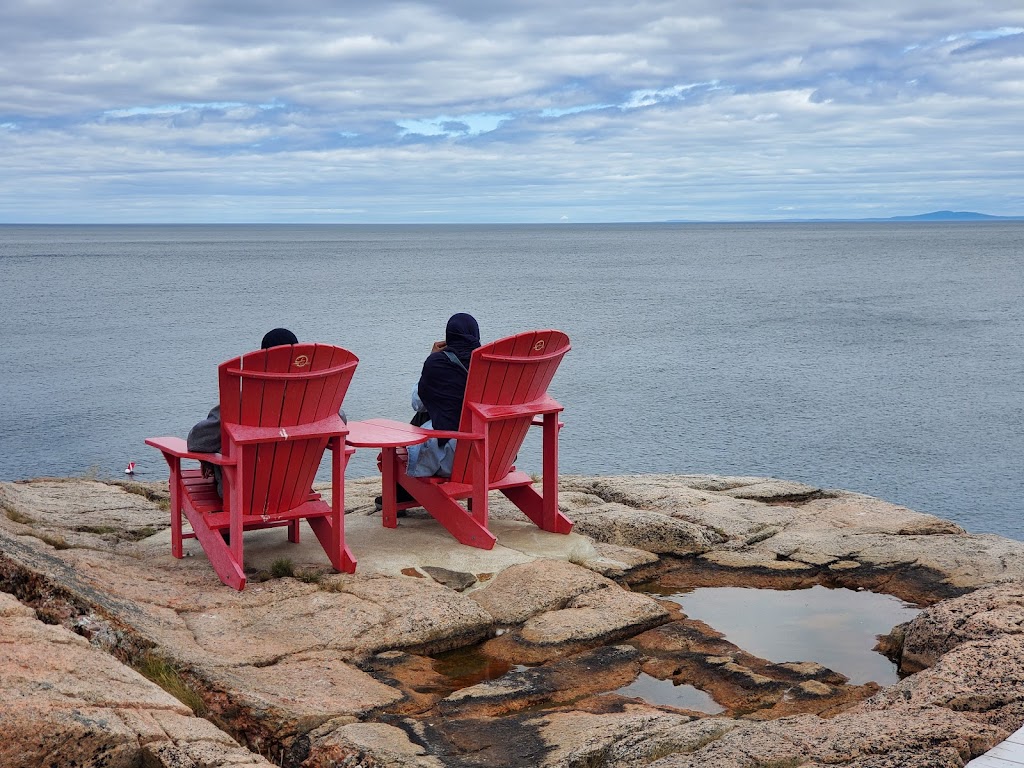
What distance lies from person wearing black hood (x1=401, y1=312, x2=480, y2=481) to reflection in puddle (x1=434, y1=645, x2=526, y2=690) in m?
1.80

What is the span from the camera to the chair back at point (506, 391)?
6.79 m

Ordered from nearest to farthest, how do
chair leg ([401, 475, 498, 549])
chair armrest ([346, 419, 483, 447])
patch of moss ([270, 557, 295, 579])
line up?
patch of moss ([270, 557, 295, 579]), chair armrest ([346, 419, 483, 447]), chair leg ([401, 475, 498, 549])

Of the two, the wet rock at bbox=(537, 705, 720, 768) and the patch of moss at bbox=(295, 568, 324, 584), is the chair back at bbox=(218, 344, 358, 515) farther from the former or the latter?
the wet rock at bbox=(537, 705, 720, 768)

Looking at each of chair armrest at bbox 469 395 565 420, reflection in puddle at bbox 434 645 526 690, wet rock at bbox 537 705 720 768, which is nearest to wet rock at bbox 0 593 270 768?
wet rock at bbox 537 705 720 768

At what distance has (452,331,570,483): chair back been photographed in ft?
22.3

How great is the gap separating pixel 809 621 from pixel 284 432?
124 inches

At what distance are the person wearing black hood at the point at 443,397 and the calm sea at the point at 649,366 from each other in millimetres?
8797

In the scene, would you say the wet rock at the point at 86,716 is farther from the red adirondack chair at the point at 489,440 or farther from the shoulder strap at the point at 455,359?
the shoulder strap at the point at 455,359

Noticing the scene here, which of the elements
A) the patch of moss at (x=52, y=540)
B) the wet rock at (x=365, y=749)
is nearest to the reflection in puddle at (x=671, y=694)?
the wet rock at (x=365, y=749)

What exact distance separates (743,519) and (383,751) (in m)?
4.29

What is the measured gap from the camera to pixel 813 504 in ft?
28.1

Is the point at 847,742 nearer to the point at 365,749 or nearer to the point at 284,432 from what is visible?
the point at 365,749

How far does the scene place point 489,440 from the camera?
701 centimetres

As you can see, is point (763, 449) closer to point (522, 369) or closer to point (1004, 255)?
point (522, 369)
